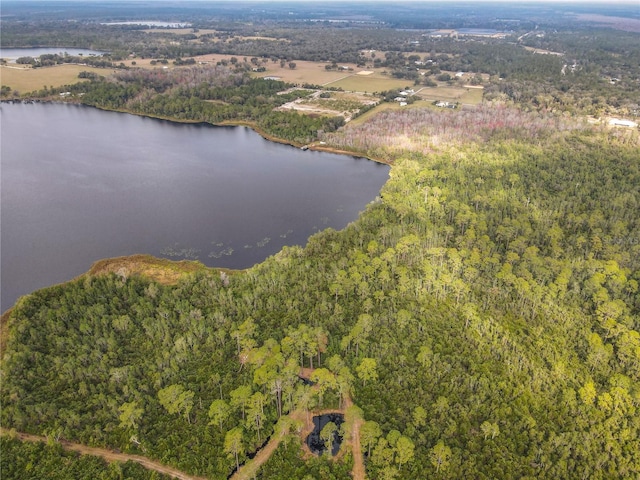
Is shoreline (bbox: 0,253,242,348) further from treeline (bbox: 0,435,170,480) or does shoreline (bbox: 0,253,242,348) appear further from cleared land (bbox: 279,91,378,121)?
cleared land (bbox: 279,91,378,121)

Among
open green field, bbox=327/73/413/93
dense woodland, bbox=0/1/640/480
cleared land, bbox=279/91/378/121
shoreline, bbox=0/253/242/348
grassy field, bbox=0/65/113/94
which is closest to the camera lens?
dense woodland, bbox=0/1/640/480

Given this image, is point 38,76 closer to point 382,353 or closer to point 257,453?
point 382,353

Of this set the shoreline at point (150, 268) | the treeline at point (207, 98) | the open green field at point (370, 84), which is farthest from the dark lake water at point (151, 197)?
the open green field at point (370, 84)

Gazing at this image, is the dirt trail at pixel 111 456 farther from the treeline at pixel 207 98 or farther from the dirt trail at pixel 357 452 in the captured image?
the treeline at pixel 207 98

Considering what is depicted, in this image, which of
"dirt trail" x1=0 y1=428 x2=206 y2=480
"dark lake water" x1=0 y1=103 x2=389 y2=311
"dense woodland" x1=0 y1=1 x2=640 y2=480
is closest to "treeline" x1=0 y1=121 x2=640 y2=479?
"dense woodland" x1=0 y1=1 x2=640 y2=480

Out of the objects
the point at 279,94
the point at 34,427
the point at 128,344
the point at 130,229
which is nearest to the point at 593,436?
the point at 128,344

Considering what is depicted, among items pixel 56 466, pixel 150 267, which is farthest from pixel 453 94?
pixel 56 466
